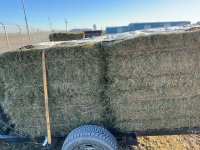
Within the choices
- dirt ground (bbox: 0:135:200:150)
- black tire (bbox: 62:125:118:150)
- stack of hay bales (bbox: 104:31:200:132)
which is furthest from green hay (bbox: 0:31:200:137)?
dirt ground (bbox: 0:135:200:150)

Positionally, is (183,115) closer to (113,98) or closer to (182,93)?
(182,93)

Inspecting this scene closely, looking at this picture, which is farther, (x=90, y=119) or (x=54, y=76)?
(x=90, y=119)

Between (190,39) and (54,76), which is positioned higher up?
(190,39)

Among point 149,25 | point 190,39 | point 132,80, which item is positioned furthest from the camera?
point 149,25

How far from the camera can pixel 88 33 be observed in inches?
938

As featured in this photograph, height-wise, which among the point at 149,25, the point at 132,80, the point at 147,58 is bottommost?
the point at 132,80

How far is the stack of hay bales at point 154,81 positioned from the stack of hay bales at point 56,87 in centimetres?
30

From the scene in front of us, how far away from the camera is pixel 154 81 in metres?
2.30

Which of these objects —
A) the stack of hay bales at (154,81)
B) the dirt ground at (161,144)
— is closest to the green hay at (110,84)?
the stack of hay bales at (154,81)

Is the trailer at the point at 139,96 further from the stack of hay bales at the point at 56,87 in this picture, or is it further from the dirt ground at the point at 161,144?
the dirt ground at the point at 161,144

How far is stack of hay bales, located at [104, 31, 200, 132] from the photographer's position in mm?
2178

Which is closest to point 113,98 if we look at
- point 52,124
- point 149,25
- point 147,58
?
point 147,58

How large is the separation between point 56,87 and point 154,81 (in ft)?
5.43

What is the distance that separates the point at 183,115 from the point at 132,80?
3.77ft
